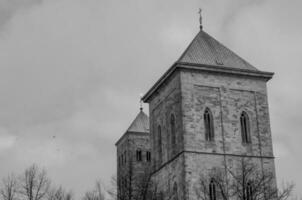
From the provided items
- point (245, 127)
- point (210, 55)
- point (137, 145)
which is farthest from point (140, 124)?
point (245, 127)

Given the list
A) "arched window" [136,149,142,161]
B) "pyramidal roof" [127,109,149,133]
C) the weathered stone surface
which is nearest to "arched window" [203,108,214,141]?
the weathered stone surface

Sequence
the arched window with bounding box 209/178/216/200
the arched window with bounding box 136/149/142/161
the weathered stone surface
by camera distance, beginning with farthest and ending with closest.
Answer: the arched window with bounding box 136/149/142/161, the weathered stone surface, the arched window with bounding box 209/178/216/200

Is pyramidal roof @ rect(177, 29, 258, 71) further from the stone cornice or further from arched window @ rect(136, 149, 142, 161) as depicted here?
arched window @ rect(136, 149, 142, 161)

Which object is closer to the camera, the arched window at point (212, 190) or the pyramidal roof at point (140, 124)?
the arched window at point (212, 190)

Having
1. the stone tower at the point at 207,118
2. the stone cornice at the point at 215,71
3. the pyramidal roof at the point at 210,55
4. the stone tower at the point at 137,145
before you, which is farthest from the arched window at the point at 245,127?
the stone tower at the point at 137,145

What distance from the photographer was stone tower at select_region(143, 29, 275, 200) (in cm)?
4609

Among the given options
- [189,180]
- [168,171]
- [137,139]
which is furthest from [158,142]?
[137,139]

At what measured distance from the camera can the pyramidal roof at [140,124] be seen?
73812mm

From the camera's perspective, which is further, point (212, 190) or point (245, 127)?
point (245, 127)

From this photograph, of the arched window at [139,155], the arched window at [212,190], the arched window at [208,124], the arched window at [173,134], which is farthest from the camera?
the arched window at [139,155]

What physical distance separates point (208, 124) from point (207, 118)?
43 cm

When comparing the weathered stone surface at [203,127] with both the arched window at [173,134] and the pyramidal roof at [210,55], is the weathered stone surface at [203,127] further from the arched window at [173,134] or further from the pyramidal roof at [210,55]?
the pyramidal roof at [210,55]

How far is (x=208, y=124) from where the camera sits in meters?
47.3

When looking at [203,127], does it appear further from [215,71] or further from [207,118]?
[215,71]
